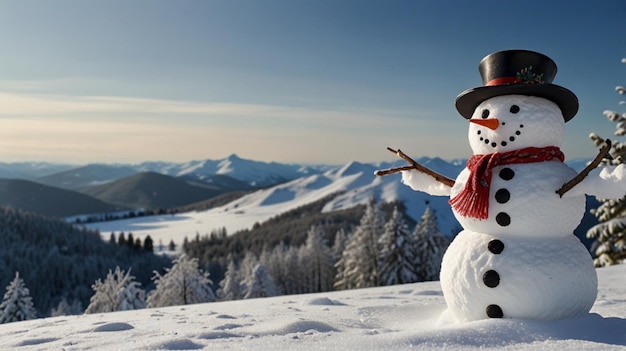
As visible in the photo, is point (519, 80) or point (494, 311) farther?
point (519, 80)

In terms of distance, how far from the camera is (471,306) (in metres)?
4.34

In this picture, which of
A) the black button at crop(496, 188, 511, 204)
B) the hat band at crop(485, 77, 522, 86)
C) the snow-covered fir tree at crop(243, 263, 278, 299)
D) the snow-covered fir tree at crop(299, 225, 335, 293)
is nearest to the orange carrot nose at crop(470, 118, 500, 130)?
the hat band at crop(485, 77, 522, 86)

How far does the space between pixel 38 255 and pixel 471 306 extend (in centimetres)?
10044

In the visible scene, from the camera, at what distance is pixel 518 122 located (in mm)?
4418

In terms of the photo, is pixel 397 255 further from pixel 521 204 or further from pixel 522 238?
pixel 521 204

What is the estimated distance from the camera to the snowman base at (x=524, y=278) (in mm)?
4109

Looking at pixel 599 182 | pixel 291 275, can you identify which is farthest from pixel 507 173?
pixel 291 275

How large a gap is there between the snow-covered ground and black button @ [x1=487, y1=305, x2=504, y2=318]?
0.31 m

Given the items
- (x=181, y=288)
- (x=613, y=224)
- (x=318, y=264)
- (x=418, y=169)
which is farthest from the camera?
(x=318, y=264)

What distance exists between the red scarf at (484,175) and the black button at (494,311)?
2.76 ft

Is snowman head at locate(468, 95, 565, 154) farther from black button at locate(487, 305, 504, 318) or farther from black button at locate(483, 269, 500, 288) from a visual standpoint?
black button at locate(487, 305, 504, 318)

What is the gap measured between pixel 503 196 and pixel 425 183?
1066 millimetres

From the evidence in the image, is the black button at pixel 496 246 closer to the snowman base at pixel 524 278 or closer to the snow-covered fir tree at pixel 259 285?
the snowman base at pixel 524 278

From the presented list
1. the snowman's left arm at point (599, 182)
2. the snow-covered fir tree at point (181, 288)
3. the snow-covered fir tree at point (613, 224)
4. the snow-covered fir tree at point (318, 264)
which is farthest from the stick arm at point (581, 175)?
the snow-covered fir tree at point (318, 264)
